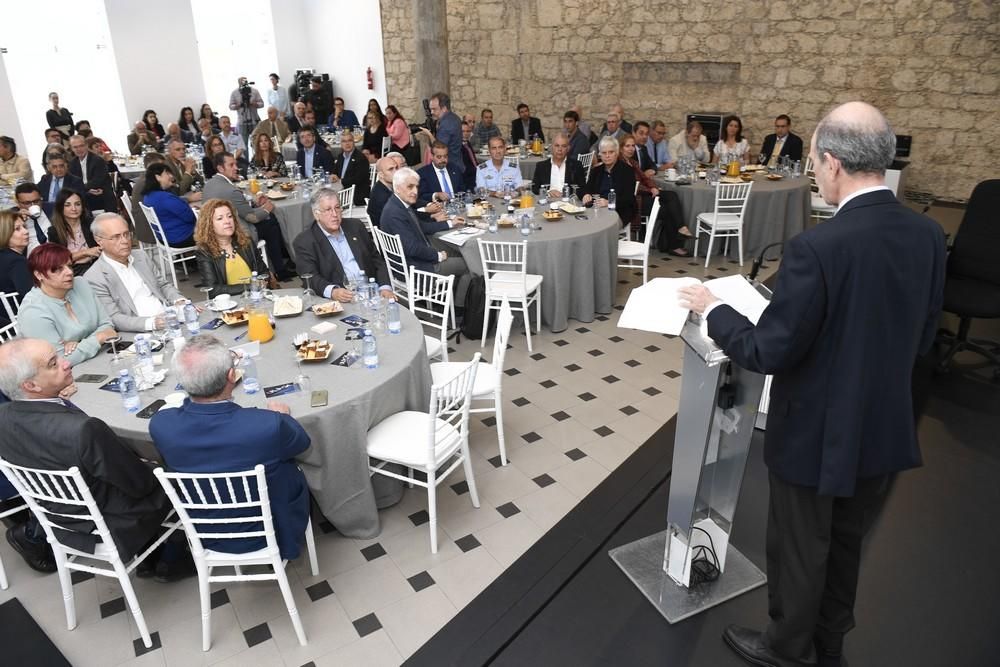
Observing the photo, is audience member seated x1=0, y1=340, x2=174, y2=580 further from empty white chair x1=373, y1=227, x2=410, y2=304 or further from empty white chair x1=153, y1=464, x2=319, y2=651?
empty white chair x1=373, y1=227, x2=410, y2=304

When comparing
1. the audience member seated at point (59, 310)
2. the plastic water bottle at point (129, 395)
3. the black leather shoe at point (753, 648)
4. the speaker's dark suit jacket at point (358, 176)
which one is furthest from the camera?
the speaker's dark suit jacket at point (358, 176)

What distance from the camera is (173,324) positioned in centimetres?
364

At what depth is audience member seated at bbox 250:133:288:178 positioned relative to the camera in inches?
323

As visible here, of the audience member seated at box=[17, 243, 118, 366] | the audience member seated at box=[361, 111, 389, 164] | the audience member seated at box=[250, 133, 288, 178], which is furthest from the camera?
the audience member seated at box=[361, 111, 389, 164]

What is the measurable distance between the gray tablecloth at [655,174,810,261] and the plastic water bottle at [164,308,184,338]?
5.59 meters

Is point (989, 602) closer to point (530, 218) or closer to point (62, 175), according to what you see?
point (530, 218)

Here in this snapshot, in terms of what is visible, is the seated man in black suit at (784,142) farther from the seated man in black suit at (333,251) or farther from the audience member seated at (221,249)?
the audience member seated at (221,249)

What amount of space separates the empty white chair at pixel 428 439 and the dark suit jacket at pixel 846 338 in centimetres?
154

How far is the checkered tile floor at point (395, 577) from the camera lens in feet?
9.04

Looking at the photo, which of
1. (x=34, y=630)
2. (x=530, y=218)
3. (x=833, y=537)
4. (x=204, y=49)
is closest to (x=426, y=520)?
(x=34, y=630)

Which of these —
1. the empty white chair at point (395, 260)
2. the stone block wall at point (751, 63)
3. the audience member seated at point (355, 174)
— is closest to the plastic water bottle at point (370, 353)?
the empty white chair at point (395, 260)

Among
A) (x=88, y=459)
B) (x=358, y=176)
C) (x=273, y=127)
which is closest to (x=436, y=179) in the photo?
(x=358, y=176)

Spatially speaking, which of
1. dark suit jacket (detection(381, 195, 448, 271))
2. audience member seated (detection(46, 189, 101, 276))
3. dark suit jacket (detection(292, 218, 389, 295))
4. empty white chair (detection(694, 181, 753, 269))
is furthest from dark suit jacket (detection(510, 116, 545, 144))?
audience member seated (detection(46, 189, 101, 276))

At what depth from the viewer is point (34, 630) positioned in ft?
9.28
